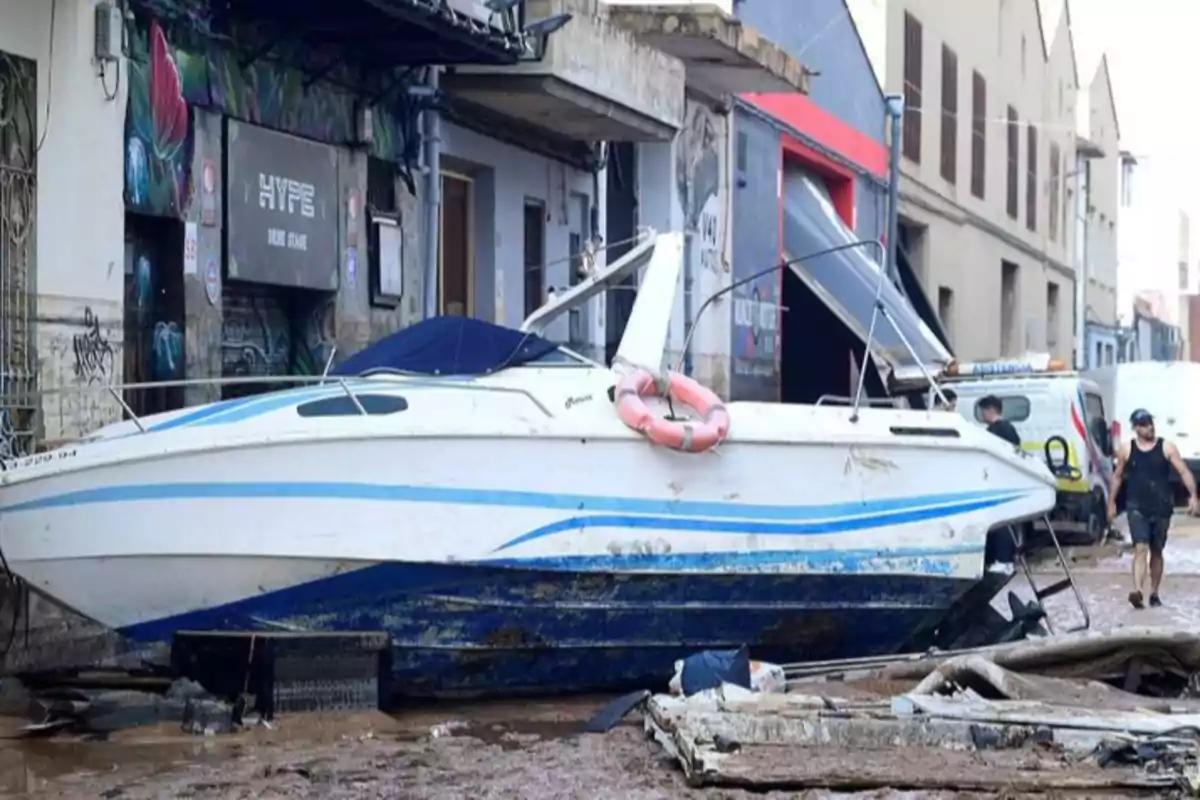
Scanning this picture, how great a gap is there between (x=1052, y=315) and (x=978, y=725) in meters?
43.1

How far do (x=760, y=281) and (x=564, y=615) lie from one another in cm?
1672

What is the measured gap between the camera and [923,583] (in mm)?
11461

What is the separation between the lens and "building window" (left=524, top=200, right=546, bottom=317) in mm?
20688

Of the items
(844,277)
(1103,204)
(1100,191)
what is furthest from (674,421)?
(1103,204)

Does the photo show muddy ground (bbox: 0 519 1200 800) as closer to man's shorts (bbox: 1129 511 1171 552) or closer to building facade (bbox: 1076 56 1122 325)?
man's shorts (bbox: 1129 511 1171 552)

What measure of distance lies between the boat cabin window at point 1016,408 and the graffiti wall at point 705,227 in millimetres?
3431

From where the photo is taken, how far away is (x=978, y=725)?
8.67m

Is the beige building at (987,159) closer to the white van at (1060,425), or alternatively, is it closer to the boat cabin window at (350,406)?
the white van at (1060,425)

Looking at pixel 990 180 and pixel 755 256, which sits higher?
pixel 990 180

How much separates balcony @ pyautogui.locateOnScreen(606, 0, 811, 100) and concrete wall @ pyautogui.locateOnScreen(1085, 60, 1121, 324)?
110 feet

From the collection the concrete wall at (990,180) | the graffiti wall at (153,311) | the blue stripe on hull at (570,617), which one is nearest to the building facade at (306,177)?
the graffiti wall at (153,311)

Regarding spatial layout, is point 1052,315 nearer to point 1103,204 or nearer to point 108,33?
point 1103,204

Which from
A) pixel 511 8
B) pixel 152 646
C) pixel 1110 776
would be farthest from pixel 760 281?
pixel 1110 776

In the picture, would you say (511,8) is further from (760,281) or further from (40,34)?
(760,281)
